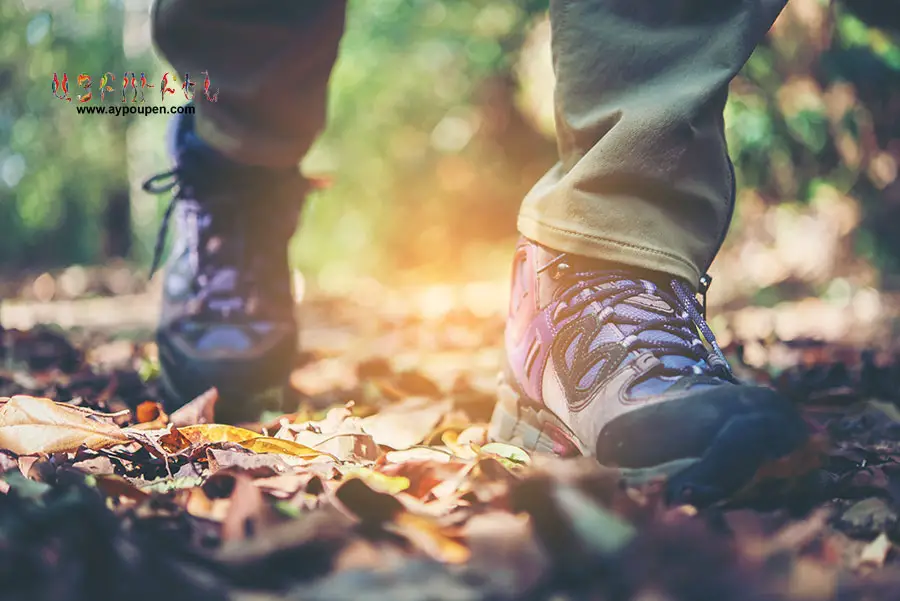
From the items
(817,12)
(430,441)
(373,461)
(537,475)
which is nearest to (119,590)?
(537,475)

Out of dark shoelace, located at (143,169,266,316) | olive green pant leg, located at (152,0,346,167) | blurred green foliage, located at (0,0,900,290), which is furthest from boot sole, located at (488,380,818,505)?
blurred green foliage, located at (0,0,900,290)

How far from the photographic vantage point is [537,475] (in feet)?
2.62

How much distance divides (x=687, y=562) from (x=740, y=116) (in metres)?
3.40

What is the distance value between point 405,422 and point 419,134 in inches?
207

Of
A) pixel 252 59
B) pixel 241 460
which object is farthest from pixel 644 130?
pixel 252 59

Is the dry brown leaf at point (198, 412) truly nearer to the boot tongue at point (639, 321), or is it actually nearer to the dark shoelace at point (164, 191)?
the dark shoelace at point (164, 191)

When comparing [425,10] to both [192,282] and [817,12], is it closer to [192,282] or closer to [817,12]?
[817,12]

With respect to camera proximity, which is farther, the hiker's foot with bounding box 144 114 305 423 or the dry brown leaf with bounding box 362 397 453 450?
the hiker's foot with bounding box 144 114 305 423

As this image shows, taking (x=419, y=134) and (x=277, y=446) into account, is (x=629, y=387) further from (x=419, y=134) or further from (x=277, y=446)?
(x=419, y=134)

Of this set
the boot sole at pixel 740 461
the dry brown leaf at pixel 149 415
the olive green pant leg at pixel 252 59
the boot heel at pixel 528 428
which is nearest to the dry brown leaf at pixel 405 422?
the boot heel at pixel 528 428

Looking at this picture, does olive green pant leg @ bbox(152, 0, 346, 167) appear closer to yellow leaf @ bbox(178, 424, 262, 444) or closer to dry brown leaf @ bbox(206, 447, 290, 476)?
yellow leaf @ bbox(178, 424, 262, 444)

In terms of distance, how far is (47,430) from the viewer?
3.61ft

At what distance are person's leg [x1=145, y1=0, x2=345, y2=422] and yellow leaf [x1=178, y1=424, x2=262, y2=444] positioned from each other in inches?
12.8

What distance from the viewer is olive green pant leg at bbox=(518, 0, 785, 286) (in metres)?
1.15
